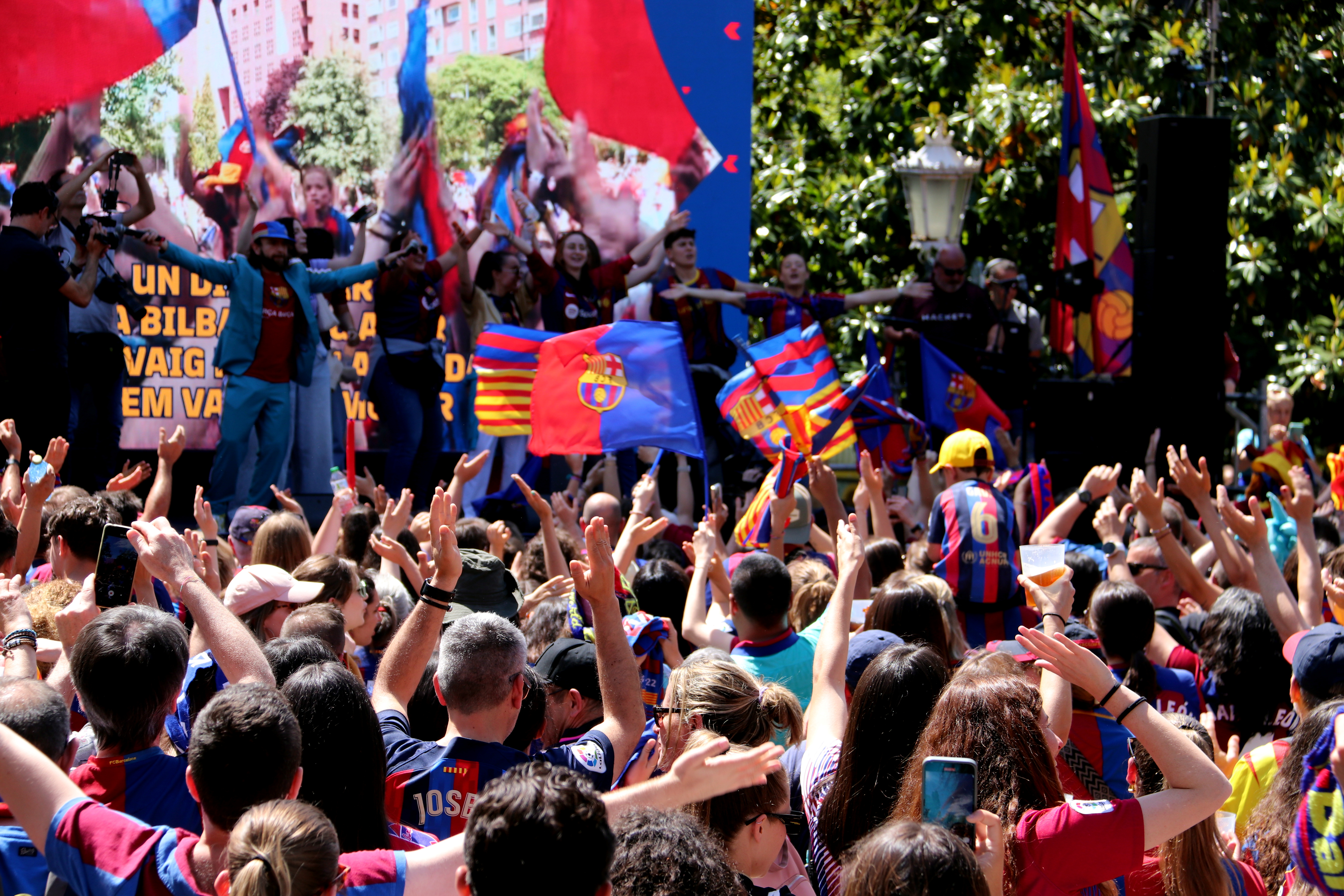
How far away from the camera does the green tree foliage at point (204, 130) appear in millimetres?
10992

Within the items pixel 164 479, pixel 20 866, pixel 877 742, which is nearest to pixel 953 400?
pixel 164 479

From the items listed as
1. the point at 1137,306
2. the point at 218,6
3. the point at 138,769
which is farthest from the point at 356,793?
the point at 218,6

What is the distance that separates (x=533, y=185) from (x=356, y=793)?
10322mm

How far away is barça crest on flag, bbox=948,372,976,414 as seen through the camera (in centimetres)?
1071

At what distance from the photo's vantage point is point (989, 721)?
2529 mm

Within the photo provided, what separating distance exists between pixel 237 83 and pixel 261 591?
27.2ft

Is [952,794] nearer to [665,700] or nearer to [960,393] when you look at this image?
[665,700]

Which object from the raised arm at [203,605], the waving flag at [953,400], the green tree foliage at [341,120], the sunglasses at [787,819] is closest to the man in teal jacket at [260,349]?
the green tree foliage at [341,120]

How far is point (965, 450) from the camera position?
6.09m

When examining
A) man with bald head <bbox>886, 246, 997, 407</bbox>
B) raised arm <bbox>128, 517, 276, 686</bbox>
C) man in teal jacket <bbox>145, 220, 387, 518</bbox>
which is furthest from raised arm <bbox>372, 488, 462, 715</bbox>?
man with bald head <bbox>886, 246, 997, 407</bbox>

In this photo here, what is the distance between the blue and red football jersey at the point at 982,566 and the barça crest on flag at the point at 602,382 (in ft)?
7.89

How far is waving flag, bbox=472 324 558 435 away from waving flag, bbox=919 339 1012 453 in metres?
3.37

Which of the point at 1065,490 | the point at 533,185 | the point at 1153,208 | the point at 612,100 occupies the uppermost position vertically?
the point at 612,100

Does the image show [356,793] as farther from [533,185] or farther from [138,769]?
[533,185]
